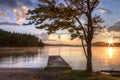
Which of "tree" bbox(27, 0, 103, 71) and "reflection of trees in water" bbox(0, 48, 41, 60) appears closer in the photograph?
"tree" bbox(27, 0, 103, 71)

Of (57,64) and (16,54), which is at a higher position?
(57,64)

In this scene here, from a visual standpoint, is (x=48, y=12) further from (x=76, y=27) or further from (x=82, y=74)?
(x=82, y=74)

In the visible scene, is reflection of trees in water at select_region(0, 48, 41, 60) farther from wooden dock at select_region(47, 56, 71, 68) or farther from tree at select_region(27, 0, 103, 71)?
tree at select_region(27, 0, 103, 71)

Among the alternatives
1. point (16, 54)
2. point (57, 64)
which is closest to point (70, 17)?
point (57, 64)

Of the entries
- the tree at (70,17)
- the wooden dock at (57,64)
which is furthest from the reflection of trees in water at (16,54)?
the tree at (70,17)

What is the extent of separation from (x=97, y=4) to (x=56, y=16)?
3621 millimetres

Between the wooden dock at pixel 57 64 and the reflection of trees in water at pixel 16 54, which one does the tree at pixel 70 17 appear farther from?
the reflection of trees in water at pixel 16 54

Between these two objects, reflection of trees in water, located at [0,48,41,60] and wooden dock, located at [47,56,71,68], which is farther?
reflection of trees in water, located at [0,48,41,60]

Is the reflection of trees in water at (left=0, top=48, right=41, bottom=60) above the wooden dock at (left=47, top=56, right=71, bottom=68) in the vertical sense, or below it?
below

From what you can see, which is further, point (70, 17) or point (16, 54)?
point (16, 54)

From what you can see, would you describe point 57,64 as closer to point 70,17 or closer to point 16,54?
point 70,17

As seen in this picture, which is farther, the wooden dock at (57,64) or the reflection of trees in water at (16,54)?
the reflection of trees in water at (16,54)

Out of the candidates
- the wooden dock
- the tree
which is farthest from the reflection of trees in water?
the tree

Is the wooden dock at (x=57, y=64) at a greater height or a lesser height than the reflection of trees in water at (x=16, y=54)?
greater
